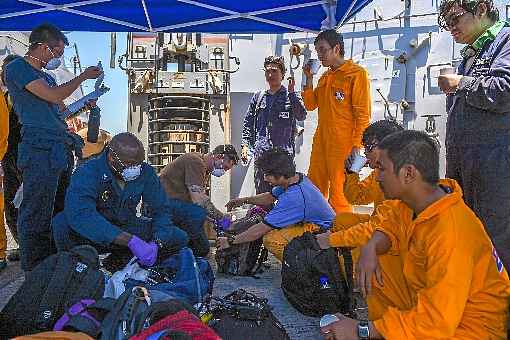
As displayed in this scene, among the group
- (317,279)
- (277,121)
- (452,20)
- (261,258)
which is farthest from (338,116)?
(317,279)

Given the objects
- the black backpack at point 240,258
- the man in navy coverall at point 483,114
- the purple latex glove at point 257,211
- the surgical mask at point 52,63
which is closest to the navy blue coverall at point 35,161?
the surgical mask at point 52,63

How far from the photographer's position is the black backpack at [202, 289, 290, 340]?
1.86 m

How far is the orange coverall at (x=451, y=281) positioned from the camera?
1504 millimetres

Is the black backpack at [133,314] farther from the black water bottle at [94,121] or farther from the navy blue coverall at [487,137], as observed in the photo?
the black water bottle at [94,121]

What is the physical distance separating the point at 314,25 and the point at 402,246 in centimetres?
362

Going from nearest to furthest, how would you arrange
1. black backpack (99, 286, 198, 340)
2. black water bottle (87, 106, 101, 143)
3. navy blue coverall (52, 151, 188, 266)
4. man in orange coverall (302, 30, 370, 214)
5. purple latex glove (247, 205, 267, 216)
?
1. black backpack (99, 286, 198, 340)
2. navy blue coverall (52, 151, 188, 266)
3. black water bottle (87, 106, 101, 143)
4. man in orange coverall (302, 30, 370, 214)
5. purple latex glove (247, 205, 267, 216)

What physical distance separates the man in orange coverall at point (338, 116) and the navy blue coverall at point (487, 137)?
128 centimetres

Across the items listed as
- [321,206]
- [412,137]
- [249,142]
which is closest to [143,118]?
[249,142]

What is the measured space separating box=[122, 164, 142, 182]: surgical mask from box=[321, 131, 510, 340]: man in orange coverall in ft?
4.77

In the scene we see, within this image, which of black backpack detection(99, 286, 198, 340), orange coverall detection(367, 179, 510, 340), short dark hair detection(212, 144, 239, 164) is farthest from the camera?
short dark hair detection(212, 144, 239, 164)

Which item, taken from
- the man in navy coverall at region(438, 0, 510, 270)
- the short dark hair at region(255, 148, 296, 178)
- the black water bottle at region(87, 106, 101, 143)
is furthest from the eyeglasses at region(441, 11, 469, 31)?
the black water bottle at region(87, 106, 101, 143)

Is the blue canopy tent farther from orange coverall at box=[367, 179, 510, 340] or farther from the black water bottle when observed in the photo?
orange coverall at box=[367, 179, 510, 340]

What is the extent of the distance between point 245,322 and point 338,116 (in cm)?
245

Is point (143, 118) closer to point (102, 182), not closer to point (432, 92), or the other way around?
point (432, 92)
